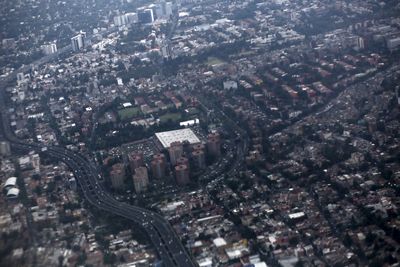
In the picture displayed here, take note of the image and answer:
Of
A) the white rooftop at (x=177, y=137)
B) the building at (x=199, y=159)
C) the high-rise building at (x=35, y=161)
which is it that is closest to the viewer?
the building at (x=199, y=159)

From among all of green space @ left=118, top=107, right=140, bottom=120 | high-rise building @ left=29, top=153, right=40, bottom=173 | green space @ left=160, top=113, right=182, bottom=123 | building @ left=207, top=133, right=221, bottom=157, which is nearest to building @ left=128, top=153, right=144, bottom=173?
building @ left=207, top=133, right=221, bottom=157

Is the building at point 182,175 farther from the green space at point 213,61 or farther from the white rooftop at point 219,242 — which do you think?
the green space at point 213,61

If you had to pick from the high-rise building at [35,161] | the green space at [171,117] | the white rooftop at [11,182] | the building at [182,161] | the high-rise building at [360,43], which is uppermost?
the high-rise building at [360,43]

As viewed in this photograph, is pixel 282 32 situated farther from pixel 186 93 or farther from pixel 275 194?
pixel 275 194

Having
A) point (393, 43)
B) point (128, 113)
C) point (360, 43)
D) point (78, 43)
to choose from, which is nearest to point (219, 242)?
point (128, 113)

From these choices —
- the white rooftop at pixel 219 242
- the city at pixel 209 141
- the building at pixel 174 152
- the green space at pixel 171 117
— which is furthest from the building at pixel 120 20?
the white rooftop at pixel 219 242

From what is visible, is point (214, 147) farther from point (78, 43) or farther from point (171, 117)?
point (78, 43)

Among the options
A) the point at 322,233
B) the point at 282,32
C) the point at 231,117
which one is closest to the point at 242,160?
the point at 231,117
